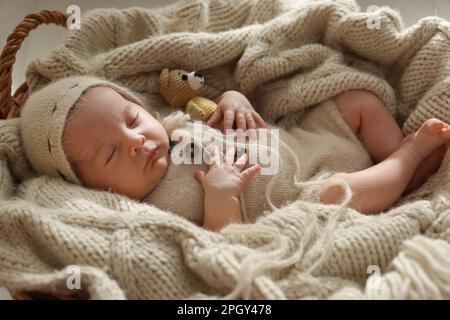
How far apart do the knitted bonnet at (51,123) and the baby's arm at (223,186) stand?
0.26 meters

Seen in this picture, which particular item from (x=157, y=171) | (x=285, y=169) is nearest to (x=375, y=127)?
(x=285, y=169)

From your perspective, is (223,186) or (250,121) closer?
(223,186)

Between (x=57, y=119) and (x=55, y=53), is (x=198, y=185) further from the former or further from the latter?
(x=55, y=53)

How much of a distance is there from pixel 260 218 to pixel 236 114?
285 mm

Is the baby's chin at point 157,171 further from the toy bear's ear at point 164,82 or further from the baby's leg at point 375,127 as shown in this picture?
the baby's leg at point 375,127

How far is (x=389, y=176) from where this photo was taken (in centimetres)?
103

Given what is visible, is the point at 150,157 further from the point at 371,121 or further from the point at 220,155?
the point at 371,121

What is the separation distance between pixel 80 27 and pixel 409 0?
3.34 feet

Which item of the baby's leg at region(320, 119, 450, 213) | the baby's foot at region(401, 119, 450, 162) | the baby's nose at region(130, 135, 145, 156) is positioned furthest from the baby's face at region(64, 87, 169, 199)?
the baby's foot at region(401, 119, 450, 162)

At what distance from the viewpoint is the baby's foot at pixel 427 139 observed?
3.38 feet

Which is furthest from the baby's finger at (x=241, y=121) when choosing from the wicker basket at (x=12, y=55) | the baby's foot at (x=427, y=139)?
the wicker basket at (x=12, y=55)

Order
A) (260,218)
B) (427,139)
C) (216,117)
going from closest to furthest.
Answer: (260,218)
(427,139)
(216,117)

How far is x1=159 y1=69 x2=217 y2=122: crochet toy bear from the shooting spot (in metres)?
1.18

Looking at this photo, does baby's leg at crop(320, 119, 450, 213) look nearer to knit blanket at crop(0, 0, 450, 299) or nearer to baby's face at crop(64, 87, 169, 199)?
knit blanket at crop(0, 0, 450, 299)
